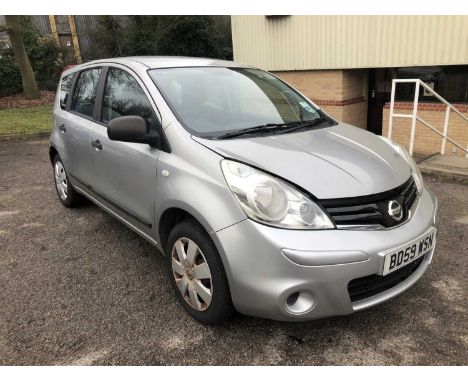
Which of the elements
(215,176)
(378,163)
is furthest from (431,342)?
(215,176)

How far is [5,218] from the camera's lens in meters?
4.51

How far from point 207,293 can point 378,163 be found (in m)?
1.29

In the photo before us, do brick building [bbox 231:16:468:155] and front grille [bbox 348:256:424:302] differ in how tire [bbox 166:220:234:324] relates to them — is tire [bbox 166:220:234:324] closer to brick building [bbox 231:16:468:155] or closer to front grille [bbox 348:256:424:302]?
front grille [bbox 348:256:424:302]

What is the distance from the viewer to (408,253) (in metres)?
2.21

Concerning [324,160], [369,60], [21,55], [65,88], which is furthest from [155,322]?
[21,55]

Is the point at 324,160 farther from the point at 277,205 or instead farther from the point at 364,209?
the point at 277,205

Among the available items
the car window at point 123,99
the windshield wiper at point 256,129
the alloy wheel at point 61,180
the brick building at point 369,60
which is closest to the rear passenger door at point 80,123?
the car window at point 123,99

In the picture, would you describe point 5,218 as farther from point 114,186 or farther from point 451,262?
point 451,262

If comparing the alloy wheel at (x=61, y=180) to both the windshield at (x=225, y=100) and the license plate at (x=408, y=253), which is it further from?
the license plate at (x=408, y=253)

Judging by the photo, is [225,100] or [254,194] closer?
[254,194]

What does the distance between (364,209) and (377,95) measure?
7560mm

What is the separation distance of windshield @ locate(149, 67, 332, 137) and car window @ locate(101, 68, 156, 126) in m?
0.16

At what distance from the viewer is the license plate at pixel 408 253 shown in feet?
6.90

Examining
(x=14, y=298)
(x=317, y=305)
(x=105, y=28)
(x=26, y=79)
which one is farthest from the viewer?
(x=105, y=28)
